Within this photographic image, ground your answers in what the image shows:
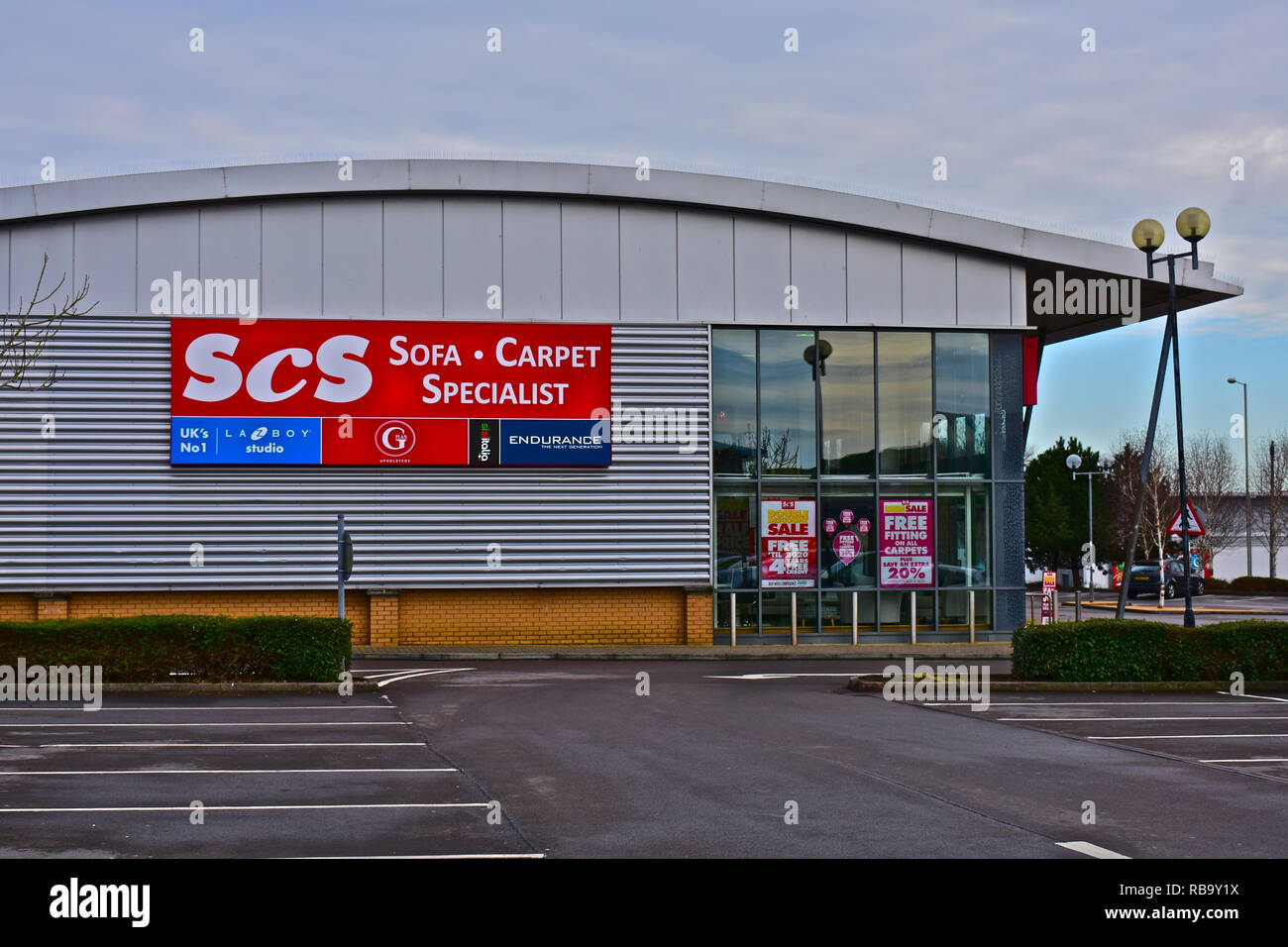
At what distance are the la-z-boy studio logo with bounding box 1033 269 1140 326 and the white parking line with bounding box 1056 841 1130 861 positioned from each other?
22.9 m

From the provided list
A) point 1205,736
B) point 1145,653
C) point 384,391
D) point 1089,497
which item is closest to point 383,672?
point 384,391

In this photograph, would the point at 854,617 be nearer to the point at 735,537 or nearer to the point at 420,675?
the point at 735,537

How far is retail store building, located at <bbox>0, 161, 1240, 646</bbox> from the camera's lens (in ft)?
88.0

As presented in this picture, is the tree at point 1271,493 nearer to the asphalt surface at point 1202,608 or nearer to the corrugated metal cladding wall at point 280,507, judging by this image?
the asphalt surface at point 1202,608

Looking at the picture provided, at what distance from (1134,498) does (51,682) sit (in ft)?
181

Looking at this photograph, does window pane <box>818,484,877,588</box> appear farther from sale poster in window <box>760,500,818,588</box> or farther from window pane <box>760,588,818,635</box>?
window pane <box>760,588,818,635</box>

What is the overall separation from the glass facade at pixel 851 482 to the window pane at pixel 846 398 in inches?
0.8

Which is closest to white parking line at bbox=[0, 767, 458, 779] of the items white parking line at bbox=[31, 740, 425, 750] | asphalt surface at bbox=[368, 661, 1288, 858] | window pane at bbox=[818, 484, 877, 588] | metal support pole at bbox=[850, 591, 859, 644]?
Result: asphalt surface at bbox=[368, 661, 1288, 858]

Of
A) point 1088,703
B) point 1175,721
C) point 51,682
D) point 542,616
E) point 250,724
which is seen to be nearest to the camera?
point 250,724

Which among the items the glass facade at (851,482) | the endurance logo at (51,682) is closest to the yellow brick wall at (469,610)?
the glass facade at (851,482)

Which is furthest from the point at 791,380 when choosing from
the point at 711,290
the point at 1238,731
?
the point at 1238,731

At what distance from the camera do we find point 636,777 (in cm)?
1204

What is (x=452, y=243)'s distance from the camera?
27641mm
